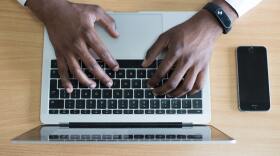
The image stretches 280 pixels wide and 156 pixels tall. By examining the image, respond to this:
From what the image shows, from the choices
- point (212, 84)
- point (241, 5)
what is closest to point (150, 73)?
point (212, 84)

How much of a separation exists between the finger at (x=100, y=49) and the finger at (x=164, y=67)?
84 millimetres

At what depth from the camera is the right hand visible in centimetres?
68

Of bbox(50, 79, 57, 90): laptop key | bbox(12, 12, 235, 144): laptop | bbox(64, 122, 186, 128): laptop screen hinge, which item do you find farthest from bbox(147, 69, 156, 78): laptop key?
bbox(50, 79, 57, 90): laptop key

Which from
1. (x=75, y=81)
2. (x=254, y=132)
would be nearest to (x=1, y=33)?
(x=75, y=81)

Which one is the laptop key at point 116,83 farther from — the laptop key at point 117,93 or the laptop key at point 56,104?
the laptop key at point 56,104

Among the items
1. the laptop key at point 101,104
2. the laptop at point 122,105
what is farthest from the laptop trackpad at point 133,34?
the laptop key at point 101,104

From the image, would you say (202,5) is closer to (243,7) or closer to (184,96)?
(243,7)

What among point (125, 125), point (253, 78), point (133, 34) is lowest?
point (125, 125)

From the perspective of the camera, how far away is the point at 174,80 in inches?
26.4

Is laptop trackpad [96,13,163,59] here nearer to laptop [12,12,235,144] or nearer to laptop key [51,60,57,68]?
laptop [12,12,235,144]

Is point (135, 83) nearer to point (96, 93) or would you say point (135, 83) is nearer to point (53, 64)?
point (96, 93)

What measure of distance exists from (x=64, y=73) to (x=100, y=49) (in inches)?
3.7

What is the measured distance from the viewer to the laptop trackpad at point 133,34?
0.71 metres

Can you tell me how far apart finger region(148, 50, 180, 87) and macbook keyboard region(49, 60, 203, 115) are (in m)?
0.02
